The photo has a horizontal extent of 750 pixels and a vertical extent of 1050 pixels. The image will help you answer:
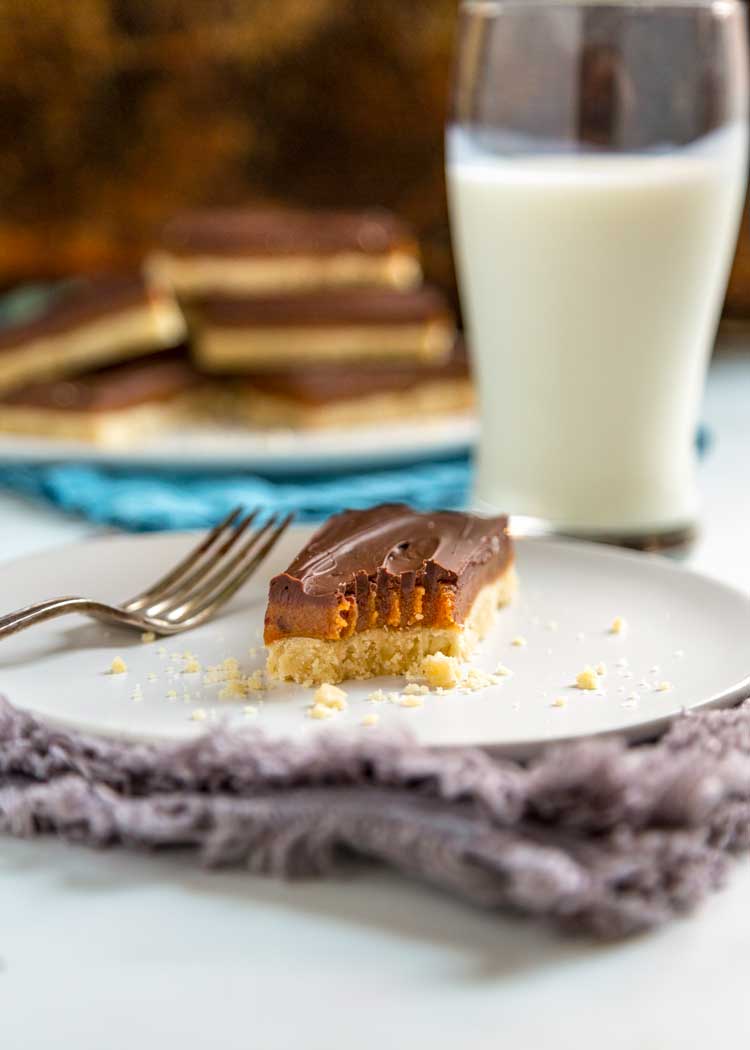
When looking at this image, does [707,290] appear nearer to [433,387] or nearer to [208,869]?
[433,387]

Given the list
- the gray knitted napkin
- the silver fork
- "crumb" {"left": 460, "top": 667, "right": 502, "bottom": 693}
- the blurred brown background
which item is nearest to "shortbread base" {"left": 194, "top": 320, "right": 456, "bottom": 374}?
the blurred brown background

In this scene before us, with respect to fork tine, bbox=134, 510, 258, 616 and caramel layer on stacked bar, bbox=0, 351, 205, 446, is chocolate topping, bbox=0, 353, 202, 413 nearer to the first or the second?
caramel layer on stacked bar, bbox=0, 351, 205, 446

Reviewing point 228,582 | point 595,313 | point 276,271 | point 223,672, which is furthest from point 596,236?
point 276,271

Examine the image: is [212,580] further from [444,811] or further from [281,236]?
[281,236]

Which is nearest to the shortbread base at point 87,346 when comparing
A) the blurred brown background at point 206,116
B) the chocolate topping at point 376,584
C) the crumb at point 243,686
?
the blurred brown background at point 206,116

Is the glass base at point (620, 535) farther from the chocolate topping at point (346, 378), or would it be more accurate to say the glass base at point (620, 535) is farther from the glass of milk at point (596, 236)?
the chocolate topping at point (346, 378)

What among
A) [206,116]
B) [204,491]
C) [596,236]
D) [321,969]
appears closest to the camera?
[321,969]

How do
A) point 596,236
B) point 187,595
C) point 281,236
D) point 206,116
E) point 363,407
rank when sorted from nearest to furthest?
point 187,595 < point 596,236 < point 363,407 < point 281,236 < point 206,116
